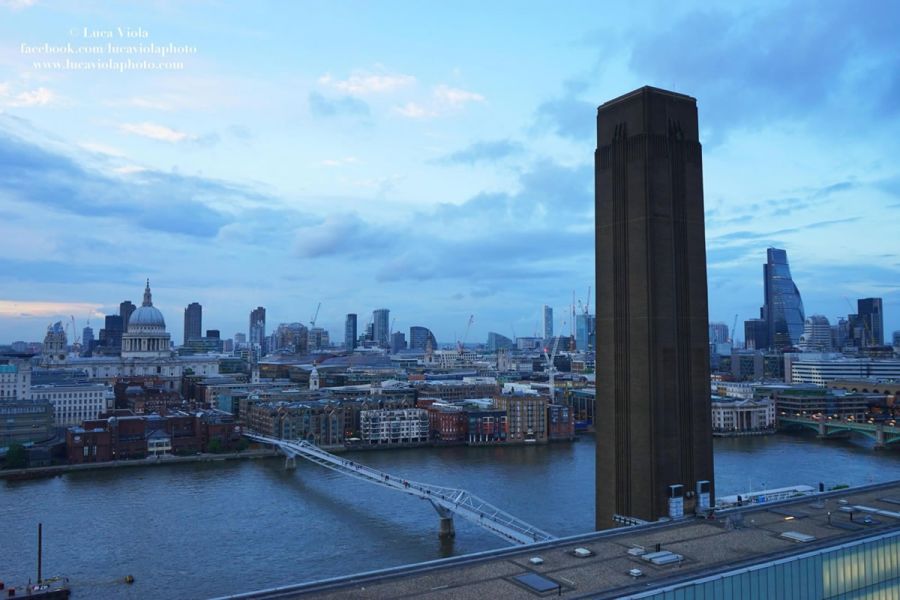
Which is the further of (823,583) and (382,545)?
(382,545)

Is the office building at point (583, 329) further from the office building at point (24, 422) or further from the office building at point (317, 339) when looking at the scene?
the office building at point (24, 422)

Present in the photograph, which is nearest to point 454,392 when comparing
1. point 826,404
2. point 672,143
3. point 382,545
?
point 826,404

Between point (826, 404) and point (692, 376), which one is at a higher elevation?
point (692, 376)

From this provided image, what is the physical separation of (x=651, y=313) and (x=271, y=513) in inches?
579

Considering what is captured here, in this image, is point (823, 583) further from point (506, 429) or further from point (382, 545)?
point (506, 429)

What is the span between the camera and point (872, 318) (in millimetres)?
152375

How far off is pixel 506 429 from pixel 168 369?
4973cm

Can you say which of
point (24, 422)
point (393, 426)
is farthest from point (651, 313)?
point (24, 422)

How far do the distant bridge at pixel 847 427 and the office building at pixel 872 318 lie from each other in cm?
10779

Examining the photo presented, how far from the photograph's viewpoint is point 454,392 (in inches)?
2376

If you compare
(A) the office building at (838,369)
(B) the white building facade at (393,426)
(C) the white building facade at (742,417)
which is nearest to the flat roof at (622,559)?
(B) the white building facade at (393,426)

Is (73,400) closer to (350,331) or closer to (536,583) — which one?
(536,583)

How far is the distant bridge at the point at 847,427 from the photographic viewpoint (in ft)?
135

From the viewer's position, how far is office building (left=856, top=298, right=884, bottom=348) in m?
146
